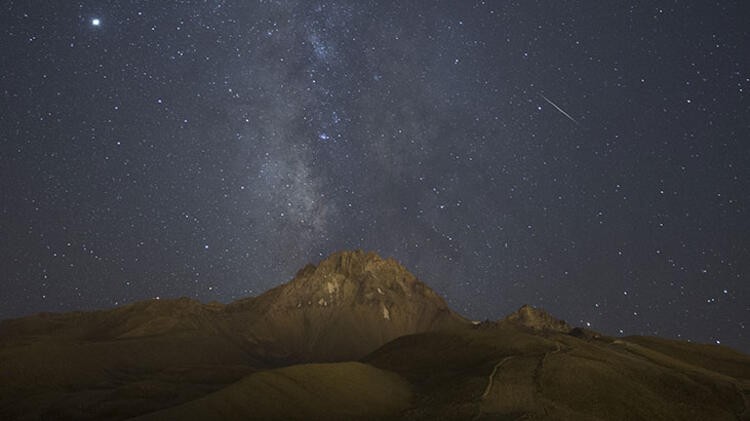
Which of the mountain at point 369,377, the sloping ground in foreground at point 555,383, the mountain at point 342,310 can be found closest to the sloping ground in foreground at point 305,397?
the mountain at point 369,377

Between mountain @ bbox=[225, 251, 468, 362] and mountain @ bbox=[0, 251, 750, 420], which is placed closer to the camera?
mountain @ bbox=[0, 251, 750, 420]

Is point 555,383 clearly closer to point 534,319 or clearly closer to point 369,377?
point 369,377

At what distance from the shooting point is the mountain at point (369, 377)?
5269cm

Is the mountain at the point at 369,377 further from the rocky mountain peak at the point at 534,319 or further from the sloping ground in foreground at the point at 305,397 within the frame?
the rocky mountain peak at the point at 534,319

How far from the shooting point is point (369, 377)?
62.6m

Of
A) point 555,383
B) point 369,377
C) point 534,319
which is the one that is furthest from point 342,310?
point 555,383

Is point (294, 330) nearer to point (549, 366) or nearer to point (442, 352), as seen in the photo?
point (442, 352)

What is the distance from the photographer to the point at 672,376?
61469mm

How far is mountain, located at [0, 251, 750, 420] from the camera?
173 ft

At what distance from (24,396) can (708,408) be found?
7851cm

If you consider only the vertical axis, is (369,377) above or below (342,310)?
below

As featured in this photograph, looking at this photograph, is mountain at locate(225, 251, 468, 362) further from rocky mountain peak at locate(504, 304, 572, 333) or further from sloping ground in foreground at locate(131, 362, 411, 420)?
sloping ground in foreground at locate(131, 362, 411, 420)

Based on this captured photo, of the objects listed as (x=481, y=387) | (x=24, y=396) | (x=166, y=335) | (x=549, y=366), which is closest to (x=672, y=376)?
(x=549, y=366)

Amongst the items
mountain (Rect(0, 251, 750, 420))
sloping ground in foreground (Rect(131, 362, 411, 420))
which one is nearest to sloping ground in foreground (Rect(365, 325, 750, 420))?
mountain (Rect(0, 251, 750, 420))
